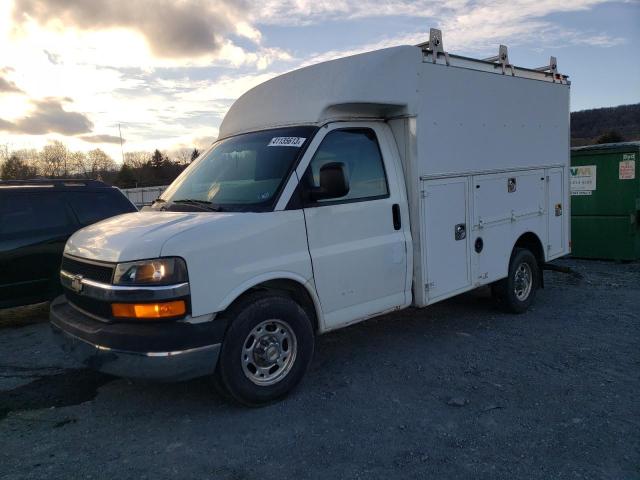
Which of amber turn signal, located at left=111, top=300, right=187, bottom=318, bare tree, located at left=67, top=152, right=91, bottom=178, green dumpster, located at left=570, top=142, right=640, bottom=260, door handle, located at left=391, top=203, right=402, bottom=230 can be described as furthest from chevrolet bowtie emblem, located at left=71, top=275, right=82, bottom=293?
bare tree, located at left=67, top=152, right=91, bottom=178

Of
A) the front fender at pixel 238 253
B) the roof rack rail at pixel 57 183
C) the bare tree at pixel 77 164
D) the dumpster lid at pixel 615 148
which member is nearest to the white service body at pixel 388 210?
the front fender at pixel 238 253

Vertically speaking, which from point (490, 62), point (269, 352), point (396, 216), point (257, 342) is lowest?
point (269, 352)

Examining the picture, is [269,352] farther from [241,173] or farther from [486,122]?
[486,122]

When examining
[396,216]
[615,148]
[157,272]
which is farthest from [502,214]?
[615,148]

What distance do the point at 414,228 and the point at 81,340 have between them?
3.07 metres

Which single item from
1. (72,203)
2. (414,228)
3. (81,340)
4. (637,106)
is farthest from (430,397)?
(637,106)

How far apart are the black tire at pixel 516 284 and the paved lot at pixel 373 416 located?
0.67 m

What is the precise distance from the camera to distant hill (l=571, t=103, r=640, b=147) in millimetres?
39656

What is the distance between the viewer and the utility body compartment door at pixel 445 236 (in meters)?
5.20

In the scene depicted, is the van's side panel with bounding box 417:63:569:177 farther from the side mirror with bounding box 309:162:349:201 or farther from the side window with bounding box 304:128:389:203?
the side mirror with bounding box 309:162:349:201

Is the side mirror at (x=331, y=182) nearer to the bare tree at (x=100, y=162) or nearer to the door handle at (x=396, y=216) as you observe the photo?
the door handle at (x=396, y=216)

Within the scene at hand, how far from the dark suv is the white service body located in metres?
2.59

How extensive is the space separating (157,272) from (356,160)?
209 cm

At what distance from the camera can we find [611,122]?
41.6m
